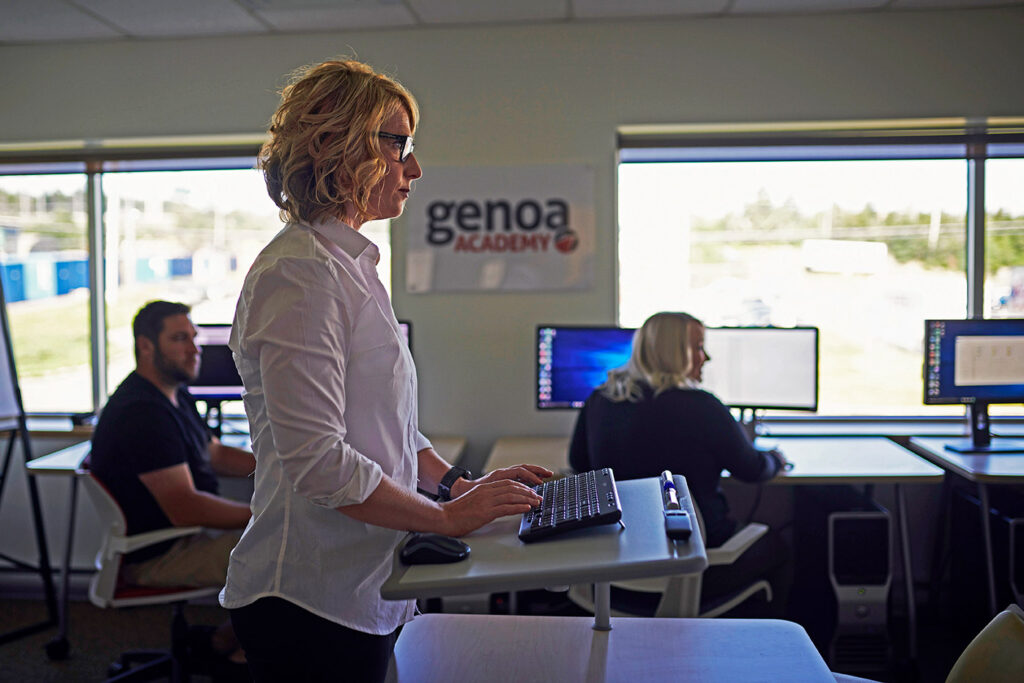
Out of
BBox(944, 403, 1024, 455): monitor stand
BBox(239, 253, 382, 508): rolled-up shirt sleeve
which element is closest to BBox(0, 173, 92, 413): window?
BBox(239, 253, 382, 508): rolled-up shirt sleeve

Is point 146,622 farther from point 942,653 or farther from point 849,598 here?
point 942,653

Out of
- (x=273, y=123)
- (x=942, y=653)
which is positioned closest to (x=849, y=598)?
(x=942, y=653)

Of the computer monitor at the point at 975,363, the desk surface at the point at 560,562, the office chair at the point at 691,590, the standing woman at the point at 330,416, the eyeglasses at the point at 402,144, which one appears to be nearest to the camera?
the desk surface at the point at 560,562

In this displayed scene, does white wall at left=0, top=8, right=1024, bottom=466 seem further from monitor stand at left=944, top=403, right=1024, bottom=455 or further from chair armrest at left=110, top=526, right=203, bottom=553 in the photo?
chair armrest at left=110, top=526, right=203, bottom=553

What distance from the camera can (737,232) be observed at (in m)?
3.83

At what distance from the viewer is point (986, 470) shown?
113 inches

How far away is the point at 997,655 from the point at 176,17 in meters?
3.60

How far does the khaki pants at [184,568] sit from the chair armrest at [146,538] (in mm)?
64

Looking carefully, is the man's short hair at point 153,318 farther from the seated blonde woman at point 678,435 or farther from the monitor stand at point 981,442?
the monitor stand at point 981,442

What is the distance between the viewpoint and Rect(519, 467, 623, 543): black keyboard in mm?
1043

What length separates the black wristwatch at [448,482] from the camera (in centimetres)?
128

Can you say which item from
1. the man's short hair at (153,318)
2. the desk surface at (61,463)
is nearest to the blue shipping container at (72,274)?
the desk surface at (61,463)

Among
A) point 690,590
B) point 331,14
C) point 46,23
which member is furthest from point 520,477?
point 46,23

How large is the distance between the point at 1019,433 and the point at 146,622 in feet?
12.3
